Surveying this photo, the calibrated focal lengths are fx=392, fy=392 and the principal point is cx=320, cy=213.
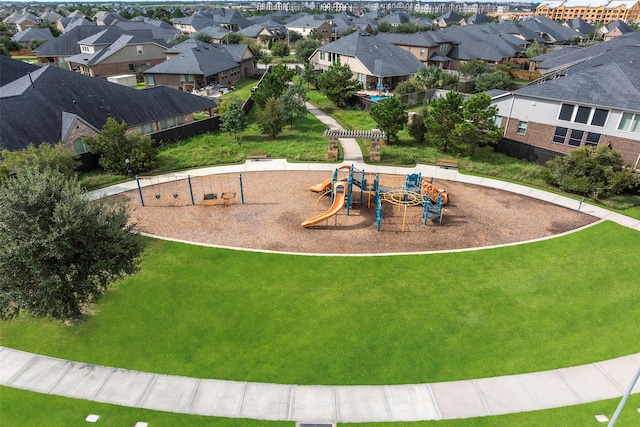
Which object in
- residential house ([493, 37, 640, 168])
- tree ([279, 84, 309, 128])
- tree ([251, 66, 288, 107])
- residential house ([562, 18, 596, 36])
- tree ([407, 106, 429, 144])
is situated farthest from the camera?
residential house ([562, 18, 596, 36])

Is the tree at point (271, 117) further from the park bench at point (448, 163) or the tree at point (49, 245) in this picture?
the tree at point (49, 245)

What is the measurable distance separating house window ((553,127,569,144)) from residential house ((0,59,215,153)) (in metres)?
38.9

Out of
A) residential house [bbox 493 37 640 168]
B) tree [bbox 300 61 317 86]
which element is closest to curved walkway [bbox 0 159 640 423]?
residential house [bbox 493 37 640 168]

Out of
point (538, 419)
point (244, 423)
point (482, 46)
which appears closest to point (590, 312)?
point (538, 419)

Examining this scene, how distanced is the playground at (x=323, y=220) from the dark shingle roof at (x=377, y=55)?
36423 millimetres

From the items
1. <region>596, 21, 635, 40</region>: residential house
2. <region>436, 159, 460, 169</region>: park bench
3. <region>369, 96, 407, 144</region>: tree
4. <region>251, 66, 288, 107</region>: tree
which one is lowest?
<region>436, 159, 460, 169</region>: park bench

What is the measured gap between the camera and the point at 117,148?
33781mm

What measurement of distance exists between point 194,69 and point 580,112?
176 feet

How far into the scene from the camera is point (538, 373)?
625 inches

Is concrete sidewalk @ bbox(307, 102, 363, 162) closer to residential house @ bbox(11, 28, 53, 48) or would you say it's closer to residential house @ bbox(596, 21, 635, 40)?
residential house @ bbox(11, 28, 53, 48)

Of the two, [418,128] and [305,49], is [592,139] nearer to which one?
[418,128]

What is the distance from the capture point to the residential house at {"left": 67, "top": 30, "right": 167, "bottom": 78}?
70.6 metres

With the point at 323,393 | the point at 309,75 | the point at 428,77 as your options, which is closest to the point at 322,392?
the point at 323,393

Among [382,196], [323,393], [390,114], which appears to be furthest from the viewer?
[390,114]
